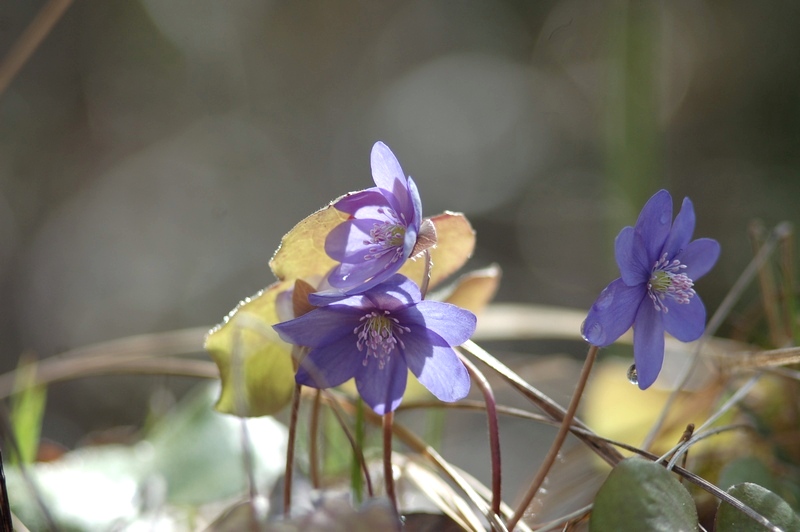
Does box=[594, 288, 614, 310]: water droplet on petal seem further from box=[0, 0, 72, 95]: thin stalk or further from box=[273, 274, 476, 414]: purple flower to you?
box=[0, 0, 72, 95]: thin stalk

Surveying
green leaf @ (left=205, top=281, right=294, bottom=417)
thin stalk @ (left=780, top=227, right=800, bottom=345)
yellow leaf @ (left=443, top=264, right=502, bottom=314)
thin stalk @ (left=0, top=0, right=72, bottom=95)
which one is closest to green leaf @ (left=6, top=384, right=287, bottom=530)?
green leaf @ (left=205, top=281, right=294, bottom=417)

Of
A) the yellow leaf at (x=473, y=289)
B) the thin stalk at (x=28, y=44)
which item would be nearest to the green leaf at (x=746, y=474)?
the yellow leaf at (x=473, y=289)

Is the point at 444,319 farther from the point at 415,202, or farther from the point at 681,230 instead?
the point at 681,230

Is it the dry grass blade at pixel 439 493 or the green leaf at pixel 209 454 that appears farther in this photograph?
the green leaf at pixel 209 454

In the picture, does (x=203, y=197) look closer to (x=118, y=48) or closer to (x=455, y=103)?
(x=118, y=48)

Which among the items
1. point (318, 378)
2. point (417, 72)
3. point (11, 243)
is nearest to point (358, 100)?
point (417, 72)

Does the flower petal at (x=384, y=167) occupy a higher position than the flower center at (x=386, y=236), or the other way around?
the flower petal at (x=384, y=167)

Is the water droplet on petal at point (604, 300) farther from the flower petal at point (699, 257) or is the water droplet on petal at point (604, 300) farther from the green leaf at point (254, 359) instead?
the green leaf at point (254, 359)
